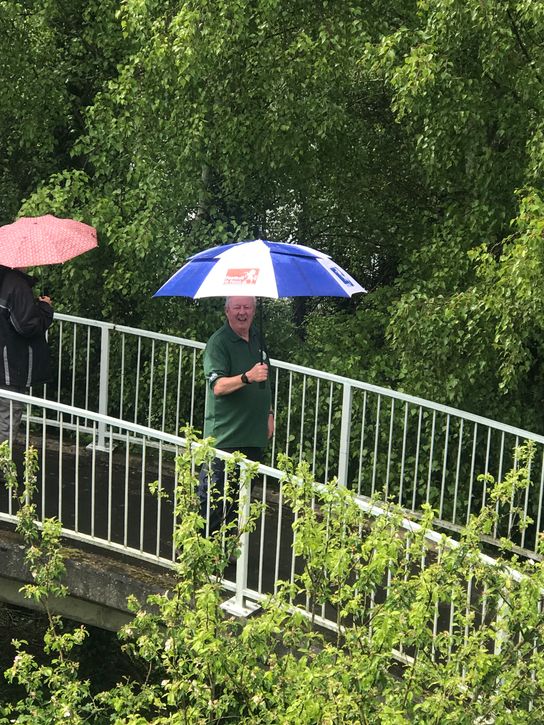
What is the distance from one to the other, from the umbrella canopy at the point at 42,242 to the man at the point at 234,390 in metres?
1.57

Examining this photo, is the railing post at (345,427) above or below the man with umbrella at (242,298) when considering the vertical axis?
below

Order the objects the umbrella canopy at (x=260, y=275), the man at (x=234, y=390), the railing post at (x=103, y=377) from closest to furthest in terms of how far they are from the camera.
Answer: the umbrella canopy at (x=260, y=275) < the man at (x=234, y=390) < the railing post at (x=103, y=377)

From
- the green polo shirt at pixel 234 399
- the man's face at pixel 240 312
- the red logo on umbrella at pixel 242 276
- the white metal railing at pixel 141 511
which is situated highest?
the red logo on umbrella at pixel 242 276

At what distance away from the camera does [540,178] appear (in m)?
6.78

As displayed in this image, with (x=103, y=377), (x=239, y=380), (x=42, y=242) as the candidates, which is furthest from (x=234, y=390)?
(x=103, y=377)

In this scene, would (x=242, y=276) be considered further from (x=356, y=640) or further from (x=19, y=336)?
(x=356, y=640)

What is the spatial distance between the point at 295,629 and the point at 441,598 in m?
0.61

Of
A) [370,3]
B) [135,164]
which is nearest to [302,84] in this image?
[370,3]

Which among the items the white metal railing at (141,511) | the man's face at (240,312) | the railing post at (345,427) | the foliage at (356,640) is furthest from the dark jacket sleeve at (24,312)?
the foliage at (356,640)

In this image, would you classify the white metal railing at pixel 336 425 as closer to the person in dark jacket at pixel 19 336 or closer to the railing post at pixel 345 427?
the railing post at pixel 345 427

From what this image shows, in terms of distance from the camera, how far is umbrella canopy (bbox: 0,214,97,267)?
21.0 feet

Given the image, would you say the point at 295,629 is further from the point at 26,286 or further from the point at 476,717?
the point at 26,286

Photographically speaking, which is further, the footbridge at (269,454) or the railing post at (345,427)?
the railing post at (345,427)

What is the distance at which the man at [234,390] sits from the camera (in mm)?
5449
